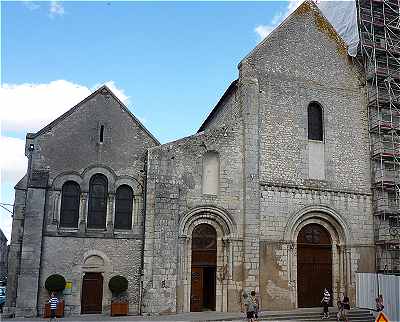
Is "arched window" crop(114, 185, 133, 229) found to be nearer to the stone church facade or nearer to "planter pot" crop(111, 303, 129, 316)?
the stone church facade

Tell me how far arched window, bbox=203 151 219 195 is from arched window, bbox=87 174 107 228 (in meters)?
4.51

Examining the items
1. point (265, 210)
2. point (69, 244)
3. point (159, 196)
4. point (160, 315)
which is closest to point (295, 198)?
point (265, 210)

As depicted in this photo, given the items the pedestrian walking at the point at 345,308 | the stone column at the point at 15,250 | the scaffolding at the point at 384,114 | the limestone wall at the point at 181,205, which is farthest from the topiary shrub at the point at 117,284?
the scaffolding at the point at 384,114

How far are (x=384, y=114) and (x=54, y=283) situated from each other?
58.4 feet

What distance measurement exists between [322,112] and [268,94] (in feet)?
10.0

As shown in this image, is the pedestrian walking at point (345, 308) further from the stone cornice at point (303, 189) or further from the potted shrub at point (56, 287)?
the potted shrub at point (56, 287)

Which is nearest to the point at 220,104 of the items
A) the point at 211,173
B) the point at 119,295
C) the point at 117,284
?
the point at 211,173

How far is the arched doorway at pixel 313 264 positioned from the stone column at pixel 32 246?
11439mm

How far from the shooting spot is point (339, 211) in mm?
22547

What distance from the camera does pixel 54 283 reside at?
1900 cm

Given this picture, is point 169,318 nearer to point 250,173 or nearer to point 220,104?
point 250,173

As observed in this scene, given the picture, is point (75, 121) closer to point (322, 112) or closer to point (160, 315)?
point (160, 315)

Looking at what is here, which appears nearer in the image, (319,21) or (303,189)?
(303,189)

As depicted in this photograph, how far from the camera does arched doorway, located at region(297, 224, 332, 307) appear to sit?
2155 cm
